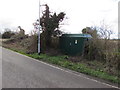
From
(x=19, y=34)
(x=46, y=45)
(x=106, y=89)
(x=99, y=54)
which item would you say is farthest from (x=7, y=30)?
(x=106, y=89)

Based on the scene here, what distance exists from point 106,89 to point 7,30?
4110 cm

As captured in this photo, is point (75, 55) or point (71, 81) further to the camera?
point (75, 55)

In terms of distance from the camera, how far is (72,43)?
54.5ft

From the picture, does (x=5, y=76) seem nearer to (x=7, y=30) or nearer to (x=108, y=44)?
(x=108, y=44)

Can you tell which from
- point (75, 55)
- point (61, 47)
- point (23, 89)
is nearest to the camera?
point (23, 89)

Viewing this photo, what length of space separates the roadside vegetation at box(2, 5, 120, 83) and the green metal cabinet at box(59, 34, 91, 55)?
0.54 m

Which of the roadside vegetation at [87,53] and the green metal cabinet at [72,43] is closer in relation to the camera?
the roadside vegetation at [87,53]

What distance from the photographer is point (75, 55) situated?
52.2 ft

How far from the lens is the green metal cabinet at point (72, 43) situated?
15.4m

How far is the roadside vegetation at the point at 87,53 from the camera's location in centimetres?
979

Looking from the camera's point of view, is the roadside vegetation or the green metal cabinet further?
the green metal cabinet

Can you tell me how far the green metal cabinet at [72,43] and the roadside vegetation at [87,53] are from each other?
1.77 ft

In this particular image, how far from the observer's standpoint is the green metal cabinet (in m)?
15.4

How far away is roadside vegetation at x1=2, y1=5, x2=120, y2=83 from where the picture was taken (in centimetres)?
979
